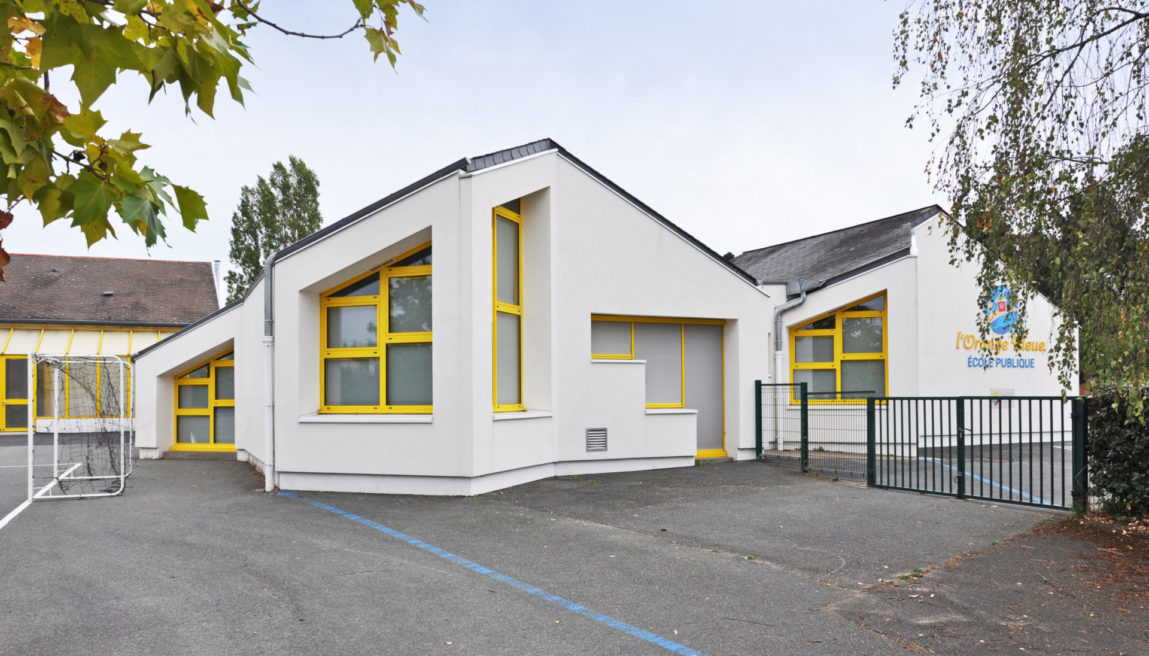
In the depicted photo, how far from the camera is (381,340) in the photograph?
1139 centimetres

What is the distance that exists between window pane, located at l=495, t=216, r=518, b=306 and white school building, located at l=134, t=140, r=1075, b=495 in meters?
0.04

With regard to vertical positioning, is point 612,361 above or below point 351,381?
above

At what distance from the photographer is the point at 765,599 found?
5723mm

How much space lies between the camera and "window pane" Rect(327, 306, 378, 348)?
1154cm

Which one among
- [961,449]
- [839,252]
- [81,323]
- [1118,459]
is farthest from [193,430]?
Answer: [1118,459]

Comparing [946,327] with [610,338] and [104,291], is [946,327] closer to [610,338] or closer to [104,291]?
[610,338]

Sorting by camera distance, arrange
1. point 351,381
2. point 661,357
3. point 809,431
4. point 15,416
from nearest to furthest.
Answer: point 351,381 → point 809,431 → point 661,357 → point 15,416

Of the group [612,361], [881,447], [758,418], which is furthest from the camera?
[758,418]

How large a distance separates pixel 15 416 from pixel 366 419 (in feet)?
71.0

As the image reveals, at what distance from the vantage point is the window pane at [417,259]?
1136 cm

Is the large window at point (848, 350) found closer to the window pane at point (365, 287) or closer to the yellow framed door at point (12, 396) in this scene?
the window pane at point (365, 287)

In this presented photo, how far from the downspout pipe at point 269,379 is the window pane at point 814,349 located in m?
10.7

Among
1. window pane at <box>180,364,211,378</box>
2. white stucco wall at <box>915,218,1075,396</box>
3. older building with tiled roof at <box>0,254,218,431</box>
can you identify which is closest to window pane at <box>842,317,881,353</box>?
white stucco wall at <box>915,218,1075,396</box>

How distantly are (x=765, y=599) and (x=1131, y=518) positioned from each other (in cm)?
505
